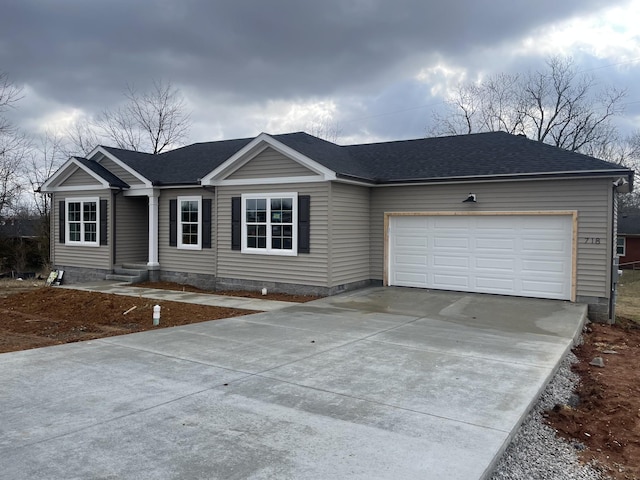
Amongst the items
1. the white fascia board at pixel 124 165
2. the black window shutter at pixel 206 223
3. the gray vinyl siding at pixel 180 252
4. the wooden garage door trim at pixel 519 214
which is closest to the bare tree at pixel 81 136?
the white fascia board at pixel 124 165

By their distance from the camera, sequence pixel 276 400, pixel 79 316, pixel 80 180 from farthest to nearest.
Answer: pixel 80 180, pixel 79 316, pixel 276 400

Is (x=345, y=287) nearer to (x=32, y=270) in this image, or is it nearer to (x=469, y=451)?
(x=469, y=451)

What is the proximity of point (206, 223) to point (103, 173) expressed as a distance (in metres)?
4.40

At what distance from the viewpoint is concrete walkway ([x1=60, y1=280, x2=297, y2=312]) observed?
1105 cm

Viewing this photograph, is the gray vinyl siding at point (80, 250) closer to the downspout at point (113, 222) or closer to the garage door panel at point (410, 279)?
the downspout at point (113, 222)

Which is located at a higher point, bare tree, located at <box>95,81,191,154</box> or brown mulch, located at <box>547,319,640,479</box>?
bare tree, located at <box>95,81,191,154</box>

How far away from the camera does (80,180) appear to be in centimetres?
1650

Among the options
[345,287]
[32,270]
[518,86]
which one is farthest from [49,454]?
[518,86]

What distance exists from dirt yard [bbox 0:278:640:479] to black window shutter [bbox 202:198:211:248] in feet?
4.91

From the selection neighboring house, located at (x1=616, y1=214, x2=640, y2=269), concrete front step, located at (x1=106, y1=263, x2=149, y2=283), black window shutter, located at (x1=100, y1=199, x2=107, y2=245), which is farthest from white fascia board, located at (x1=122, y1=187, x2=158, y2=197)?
neighboring house, located at (x1=616, y1=214, x2=640, y2=269)

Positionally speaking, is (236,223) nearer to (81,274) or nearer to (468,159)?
(468,159)

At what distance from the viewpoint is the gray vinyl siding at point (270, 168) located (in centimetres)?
1240

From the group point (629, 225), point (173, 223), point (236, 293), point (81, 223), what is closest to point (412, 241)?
point (236, 293)

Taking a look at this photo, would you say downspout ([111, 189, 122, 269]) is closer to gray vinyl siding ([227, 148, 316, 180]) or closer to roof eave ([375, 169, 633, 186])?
gray vinyl siding ([227, 148, 316, 180])
